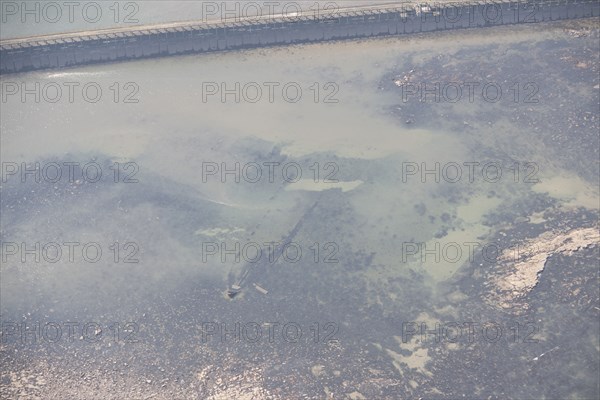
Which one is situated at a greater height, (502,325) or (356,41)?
(356,41)

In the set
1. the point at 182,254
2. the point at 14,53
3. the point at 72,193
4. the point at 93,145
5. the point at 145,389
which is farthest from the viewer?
the point at 14,53

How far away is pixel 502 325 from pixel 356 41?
19.2m

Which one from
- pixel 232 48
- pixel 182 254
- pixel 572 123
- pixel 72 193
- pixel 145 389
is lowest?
pixel 145 389

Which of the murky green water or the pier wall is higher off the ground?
the pier wall

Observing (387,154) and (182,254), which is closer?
(182,254)

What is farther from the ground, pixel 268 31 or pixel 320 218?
pixel 268 31

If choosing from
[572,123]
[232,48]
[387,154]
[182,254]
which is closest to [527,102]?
[572,123]

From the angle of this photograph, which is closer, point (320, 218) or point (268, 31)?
point (320, 218)

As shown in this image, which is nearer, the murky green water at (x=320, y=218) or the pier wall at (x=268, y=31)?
the murky green water at (x=320, y=218)

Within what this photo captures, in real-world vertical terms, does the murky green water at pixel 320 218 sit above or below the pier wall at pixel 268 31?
below

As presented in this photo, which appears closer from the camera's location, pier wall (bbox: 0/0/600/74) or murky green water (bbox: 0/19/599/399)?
murky green water (bbox: 0/19/599/399)

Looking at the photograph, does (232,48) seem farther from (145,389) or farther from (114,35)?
(145,389)

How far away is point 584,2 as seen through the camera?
3581 cm

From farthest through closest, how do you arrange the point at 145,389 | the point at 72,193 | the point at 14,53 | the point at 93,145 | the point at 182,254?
the point at 14,53
the point at 93,145
the point at 72,193
the point at 182,254
the point at 145,389
